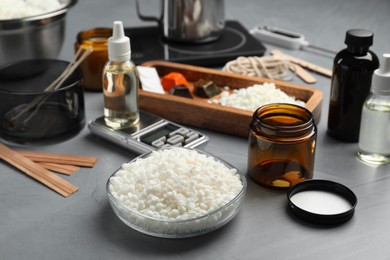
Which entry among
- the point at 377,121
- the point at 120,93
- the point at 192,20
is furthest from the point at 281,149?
the point at 192,20

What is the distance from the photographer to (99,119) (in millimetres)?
1267

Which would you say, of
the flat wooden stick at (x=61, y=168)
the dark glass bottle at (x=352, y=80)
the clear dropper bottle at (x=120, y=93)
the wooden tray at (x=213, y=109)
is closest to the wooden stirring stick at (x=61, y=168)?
the flat wooden stick at (x=61, y=168)

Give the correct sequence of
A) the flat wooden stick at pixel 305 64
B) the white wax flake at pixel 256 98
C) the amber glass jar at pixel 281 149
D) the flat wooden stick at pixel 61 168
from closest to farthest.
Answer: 1. the amber glass jar at pixel 281 149
2. the flat wooden stick at pixel 61 168
3. the white wax flake at pixel 256 98
4. the flat wooden stick at pixel 305 64

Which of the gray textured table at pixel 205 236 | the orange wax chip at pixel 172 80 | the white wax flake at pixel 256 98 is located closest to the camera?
the gray textured table at pixel 205 236

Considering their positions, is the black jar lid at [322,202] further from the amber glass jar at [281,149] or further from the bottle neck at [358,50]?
the bottle neck at [358,50]

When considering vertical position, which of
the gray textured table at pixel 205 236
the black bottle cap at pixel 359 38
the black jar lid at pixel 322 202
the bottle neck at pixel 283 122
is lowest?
the gray textured table at pixel 205 236

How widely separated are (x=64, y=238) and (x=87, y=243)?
4 cm

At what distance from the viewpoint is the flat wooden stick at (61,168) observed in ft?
3.79

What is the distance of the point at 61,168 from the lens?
1166 mm

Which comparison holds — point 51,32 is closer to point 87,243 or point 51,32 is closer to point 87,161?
point 87,161

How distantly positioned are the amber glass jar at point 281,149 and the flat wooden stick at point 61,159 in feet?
0.96

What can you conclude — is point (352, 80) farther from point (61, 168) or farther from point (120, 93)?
point (61, 168)

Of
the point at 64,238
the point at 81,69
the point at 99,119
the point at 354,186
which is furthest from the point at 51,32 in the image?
the point at 354,186

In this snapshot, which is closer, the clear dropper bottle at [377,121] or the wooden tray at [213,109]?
the clear dropper bottle at [377,121]
